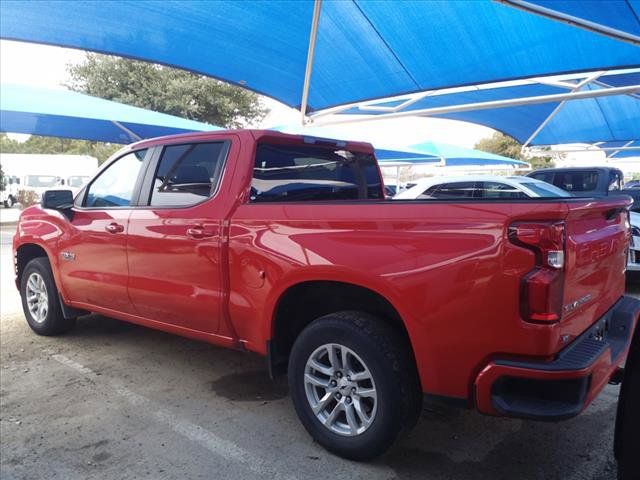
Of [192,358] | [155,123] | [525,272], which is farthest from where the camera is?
[155,123]

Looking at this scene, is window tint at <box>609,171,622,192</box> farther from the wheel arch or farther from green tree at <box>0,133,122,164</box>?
green tree at <box>0,133,122,164</box>

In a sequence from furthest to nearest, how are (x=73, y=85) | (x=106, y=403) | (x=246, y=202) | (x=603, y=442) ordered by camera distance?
(x=73, y=85)
(x=106, y=403)
(x=246, y=202)
(x=603, y=442)

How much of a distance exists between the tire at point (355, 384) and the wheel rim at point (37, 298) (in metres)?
3.25

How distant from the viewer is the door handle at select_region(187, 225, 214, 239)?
341cm

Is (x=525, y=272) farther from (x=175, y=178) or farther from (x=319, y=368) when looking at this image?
(x=175, y=178)

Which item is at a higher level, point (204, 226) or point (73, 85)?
point (73, 85)

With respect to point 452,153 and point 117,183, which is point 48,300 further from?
point 452,153

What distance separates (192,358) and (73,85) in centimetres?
3201

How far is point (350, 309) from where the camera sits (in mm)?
3029

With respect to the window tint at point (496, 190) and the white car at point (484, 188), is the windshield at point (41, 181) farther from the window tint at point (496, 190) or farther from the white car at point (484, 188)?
the window tint at point (496, 190)

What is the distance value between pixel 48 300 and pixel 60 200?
1094mm

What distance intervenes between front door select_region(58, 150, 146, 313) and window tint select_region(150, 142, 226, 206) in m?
0.30

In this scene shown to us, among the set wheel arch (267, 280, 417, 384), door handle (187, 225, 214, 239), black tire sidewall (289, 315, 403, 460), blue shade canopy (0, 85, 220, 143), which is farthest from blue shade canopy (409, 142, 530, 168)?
black tire sidewall (289, 315, 403, 460)

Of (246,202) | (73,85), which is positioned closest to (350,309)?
(246,202)
